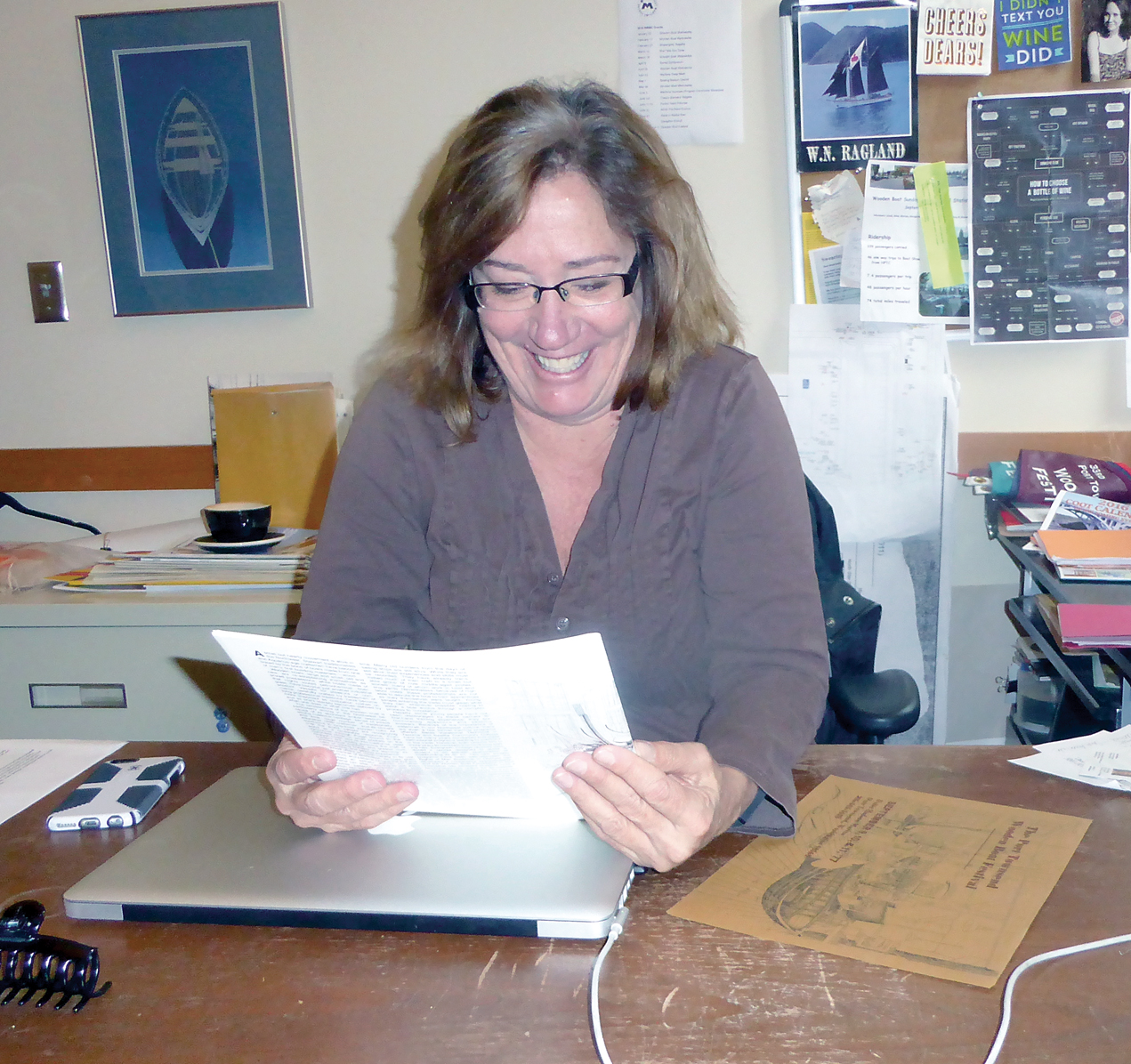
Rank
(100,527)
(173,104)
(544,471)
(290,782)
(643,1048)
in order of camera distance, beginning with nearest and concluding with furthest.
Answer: (643,1048), (290,782), (544,471), (173,104), (100,527)

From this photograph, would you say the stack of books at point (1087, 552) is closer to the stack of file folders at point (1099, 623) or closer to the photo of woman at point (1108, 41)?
the stack of file folders at point (1099, 623)

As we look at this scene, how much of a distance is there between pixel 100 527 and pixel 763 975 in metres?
1.94

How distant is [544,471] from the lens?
3.94 feet

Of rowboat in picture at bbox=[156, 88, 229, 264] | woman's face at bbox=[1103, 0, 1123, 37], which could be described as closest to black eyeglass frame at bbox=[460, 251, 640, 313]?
rowboat in picture at bbox=[156, 88, 229, 264]

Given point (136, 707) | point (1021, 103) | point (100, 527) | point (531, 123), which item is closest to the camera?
point (531, 123)

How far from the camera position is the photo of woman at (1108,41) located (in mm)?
1819

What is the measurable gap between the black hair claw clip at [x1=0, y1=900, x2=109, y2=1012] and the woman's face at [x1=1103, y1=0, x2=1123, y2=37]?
204cm

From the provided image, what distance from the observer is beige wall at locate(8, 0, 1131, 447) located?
6.37 feet

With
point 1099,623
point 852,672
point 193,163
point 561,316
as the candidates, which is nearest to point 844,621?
point 852,672

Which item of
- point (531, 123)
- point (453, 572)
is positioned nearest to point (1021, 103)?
point (531, 123)

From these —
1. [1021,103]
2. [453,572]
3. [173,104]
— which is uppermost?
[173,104]

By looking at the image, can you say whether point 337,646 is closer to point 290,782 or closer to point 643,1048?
point 290,782

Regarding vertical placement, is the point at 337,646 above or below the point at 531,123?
below

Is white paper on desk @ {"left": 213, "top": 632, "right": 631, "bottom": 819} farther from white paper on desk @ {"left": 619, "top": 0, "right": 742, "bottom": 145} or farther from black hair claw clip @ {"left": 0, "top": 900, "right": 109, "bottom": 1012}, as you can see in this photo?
white paper on desk @ {"left": 619, "top": 0, "right": 742, "bottom": 145}
